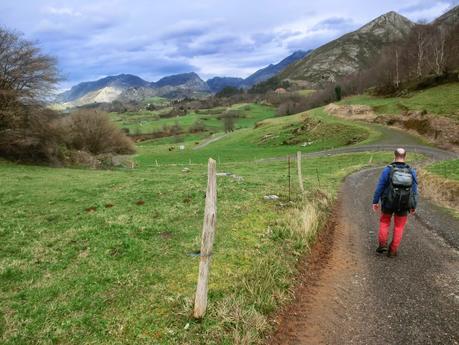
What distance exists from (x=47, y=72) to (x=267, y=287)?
41.8 metres

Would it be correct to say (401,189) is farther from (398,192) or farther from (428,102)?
(428,102)

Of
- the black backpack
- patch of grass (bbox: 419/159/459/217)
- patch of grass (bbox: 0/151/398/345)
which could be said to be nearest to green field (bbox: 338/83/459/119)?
patch of grass (bbox: 419/159/459/217)

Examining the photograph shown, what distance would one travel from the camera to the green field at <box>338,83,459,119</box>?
65.1 meters

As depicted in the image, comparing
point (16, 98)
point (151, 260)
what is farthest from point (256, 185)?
point (16, 98)

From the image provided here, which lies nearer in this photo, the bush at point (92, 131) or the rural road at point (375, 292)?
the rural road at point (375, 292)

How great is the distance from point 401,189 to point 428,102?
71.6 m

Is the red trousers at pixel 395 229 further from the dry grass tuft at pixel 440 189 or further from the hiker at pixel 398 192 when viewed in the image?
the dry grass tuft at pixel 440 189

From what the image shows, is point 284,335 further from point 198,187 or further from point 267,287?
point 198,187

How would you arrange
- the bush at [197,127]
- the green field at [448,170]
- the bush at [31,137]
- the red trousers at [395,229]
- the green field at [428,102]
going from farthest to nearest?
the bush at [197,127], the green field at [428,102], the bush at [31,137], the green field at [448,170], the red trousers at [395,229]

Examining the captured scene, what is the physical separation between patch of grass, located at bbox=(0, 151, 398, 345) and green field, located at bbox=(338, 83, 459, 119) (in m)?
58.5

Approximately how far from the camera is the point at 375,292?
9031 mm

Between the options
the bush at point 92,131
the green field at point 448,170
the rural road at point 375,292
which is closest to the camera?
the rural road at point 375,292

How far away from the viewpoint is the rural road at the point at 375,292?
7.39m

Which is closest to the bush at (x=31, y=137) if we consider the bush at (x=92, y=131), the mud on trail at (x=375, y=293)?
the bush at (x=92, y=131)
